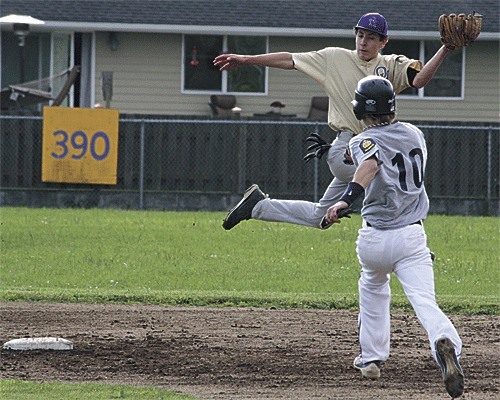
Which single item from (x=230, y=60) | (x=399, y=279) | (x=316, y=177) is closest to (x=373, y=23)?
(x=230, y=60)

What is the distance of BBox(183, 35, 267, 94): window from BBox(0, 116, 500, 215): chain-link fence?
197 inches

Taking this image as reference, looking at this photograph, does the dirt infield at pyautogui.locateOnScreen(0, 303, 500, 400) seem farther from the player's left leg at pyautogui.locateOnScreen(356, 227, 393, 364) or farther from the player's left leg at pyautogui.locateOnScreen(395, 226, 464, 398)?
the player's left leg at pyautogui.locateOnScreen(395, 226, 464, 398)

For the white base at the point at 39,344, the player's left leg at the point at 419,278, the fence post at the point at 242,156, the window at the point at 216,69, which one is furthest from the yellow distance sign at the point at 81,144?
the player's left leg at the point at 419,278

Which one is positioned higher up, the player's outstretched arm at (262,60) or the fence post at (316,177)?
the player's outstretched arm at (262,60)

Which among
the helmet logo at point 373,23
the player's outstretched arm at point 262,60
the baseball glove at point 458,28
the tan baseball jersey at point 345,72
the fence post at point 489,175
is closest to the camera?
the baseball glove at point 458,28

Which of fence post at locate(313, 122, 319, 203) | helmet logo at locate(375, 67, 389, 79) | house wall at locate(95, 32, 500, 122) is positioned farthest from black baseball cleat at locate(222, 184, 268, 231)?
house wall at locate(95, 32, 500, 122)

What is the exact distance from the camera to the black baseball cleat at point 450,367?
22.0 ft

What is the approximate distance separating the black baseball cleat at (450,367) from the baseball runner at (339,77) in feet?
7.54

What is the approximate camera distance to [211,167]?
68.4ft

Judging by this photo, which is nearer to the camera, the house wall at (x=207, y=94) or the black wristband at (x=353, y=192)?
the black wristband at (x=353, y=192)

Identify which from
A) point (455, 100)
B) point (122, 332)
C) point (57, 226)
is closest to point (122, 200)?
point (57, 226)

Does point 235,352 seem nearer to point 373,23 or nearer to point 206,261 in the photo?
point 373,23

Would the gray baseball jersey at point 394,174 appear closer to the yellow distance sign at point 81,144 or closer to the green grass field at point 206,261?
the green grass field at point 206,261

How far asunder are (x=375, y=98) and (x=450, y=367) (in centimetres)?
187
